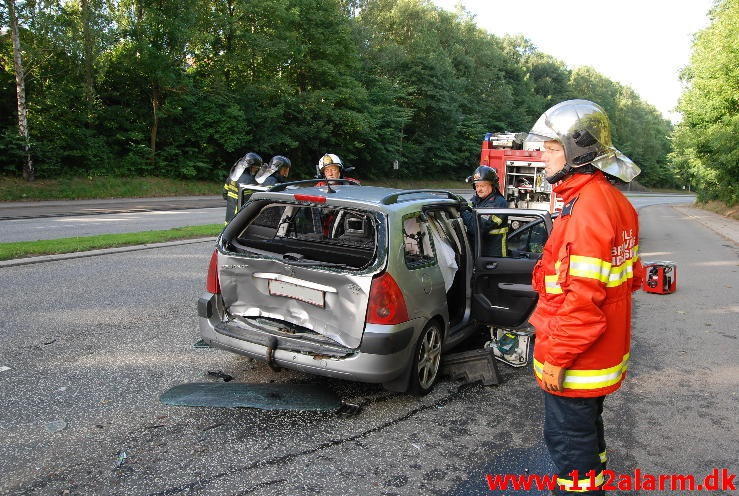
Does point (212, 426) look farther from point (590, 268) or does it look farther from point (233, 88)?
point (233, 88)

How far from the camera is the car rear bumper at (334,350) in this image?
12.5 feet

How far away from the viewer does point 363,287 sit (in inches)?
151

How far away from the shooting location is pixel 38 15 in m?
20.7

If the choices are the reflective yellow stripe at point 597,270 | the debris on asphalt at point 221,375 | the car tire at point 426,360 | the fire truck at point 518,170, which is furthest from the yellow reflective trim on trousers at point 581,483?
the fire truck at point 518,170

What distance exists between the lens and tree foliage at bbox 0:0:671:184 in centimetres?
2336

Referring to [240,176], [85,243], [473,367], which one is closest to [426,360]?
[473,367]

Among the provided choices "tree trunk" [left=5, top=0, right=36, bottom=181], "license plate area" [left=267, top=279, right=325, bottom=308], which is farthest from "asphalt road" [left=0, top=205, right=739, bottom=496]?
"tree trunk" [left=5, top=0, right=36, bottom=181]

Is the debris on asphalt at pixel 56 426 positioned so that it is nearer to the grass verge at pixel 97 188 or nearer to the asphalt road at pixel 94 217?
the asphalt road at pixel 94 217

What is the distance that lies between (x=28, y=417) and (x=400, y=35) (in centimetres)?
5037

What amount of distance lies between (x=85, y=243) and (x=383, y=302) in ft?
26.5

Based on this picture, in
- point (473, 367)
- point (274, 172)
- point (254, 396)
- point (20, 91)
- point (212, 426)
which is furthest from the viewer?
point (20, 91)

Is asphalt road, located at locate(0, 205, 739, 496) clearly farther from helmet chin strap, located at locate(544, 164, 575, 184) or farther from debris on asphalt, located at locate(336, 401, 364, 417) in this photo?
helmet chin strap, located at locate(544, 164, 575, 184)

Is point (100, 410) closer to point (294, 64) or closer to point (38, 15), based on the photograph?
point (38, 15)

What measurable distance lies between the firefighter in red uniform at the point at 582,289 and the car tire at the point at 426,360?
162cm
